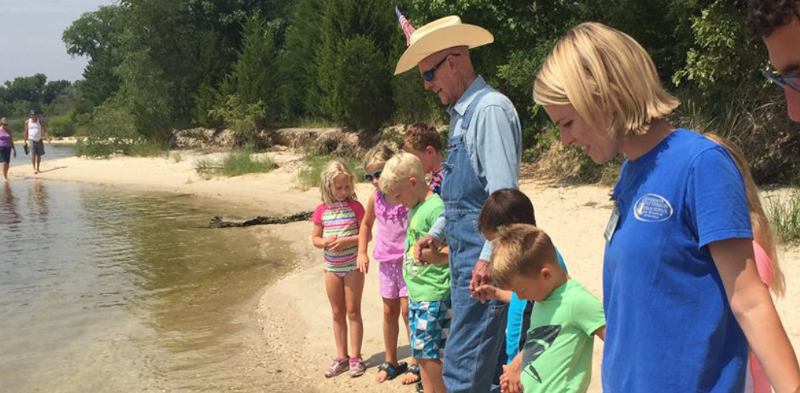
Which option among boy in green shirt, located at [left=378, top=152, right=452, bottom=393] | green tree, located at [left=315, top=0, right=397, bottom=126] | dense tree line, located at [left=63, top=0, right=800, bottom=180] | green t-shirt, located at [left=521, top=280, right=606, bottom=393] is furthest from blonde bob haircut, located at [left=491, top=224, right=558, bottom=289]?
green tree, located at [left=315, top=0, right=397, bottom=126]

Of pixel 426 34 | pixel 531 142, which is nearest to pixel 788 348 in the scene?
pixel 426 34

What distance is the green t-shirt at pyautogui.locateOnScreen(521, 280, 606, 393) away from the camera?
104 inches

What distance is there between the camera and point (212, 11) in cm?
2817

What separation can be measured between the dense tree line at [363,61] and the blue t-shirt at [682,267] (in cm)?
756

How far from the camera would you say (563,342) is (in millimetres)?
2668

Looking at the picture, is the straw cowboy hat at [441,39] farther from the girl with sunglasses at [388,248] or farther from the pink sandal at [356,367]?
the pink sandal at [356,367]

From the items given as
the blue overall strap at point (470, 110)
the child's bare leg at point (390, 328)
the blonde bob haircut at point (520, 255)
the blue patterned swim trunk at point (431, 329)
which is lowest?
the child's bare leg at point (390, 328)

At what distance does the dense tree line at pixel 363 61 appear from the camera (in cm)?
889

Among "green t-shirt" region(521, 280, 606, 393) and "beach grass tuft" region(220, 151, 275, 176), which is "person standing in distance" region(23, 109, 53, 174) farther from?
"green t-shirt" region(521, 280, 606, 393)

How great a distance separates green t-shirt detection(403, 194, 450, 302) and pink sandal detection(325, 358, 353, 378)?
4.48 feet

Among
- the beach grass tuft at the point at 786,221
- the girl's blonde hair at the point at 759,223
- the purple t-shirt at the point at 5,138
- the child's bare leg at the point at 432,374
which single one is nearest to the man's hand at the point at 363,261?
the child's bare leg at the point at 432,374

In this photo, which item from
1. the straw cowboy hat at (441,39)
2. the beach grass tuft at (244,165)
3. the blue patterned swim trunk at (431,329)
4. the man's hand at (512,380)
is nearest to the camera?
the man's hand at (512,380)

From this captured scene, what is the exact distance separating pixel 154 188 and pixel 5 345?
1309 centimetres

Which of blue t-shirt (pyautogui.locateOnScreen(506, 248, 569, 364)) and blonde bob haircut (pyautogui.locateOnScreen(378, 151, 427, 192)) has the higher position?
blonde bob haircut (pyautogui.locateOnScreen(378, 151, 427, 192))
